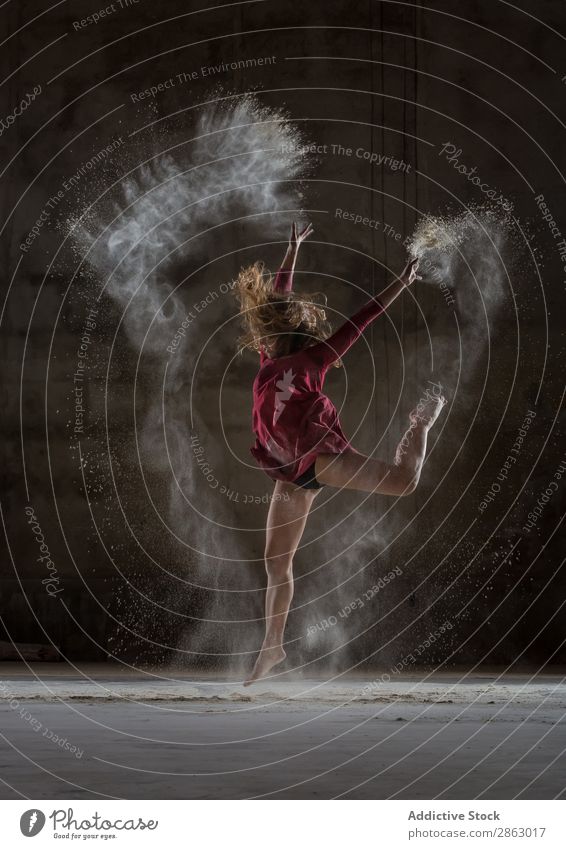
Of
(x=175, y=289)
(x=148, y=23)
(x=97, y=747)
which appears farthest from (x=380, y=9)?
(x=97, y=747)

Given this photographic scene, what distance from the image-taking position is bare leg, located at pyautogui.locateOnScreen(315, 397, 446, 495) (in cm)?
572

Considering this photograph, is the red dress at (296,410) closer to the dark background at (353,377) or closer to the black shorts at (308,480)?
the black shorts at (308,480)

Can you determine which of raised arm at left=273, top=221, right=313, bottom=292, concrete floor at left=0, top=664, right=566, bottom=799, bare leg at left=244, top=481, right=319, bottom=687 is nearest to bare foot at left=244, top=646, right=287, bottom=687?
bare leg at left=244, top=481, right=319, bottom=687

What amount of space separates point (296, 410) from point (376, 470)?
0.51m

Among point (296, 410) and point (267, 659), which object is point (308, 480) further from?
point (267, 659)

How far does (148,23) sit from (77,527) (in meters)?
4.14

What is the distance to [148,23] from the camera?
9430 millimetres

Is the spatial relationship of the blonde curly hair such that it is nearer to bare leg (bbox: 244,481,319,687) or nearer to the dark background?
bare leg (bbox: 244,481,319,687)

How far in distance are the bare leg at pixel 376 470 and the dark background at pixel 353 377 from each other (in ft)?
10.1

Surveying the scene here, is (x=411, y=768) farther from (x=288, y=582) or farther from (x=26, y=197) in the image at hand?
(x=26, y=197)

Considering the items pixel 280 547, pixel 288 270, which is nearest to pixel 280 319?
pixel 288 270

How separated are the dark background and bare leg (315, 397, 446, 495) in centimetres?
308

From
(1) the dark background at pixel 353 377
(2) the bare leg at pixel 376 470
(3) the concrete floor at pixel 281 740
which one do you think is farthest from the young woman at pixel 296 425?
(1) the dark background at pixel 353 377

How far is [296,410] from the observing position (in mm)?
5855
